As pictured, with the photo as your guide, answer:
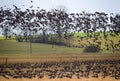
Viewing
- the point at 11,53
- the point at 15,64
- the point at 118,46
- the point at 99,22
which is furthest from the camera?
the point at 99,22

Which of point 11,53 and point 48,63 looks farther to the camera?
point 11,53

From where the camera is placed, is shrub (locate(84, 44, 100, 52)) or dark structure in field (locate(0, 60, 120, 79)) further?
shrub (locate(84, 44, 100, 52))

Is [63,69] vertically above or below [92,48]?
below

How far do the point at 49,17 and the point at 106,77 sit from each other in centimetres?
1074

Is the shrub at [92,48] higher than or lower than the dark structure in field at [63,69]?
higher

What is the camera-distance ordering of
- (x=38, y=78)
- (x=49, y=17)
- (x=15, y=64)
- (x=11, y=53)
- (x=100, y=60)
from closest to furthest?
1. (x=38, y=78)
2. (x=15, y=64)
3. (x=100, y=60)
4. (x=11, y=53)
5. (x=49, y=17)

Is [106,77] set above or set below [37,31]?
below

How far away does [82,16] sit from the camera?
2391 centimetres

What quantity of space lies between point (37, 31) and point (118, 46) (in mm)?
6821

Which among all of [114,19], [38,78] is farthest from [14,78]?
[114,19]

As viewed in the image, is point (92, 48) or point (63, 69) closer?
point (63, 69)

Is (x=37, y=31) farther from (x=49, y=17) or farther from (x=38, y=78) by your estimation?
(x=38, y=78)

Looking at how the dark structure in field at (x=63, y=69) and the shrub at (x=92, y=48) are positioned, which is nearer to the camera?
the dark structure in field at (x=63, y=69)

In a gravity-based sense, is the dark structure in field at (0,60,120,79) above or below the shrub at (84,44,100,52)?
below
